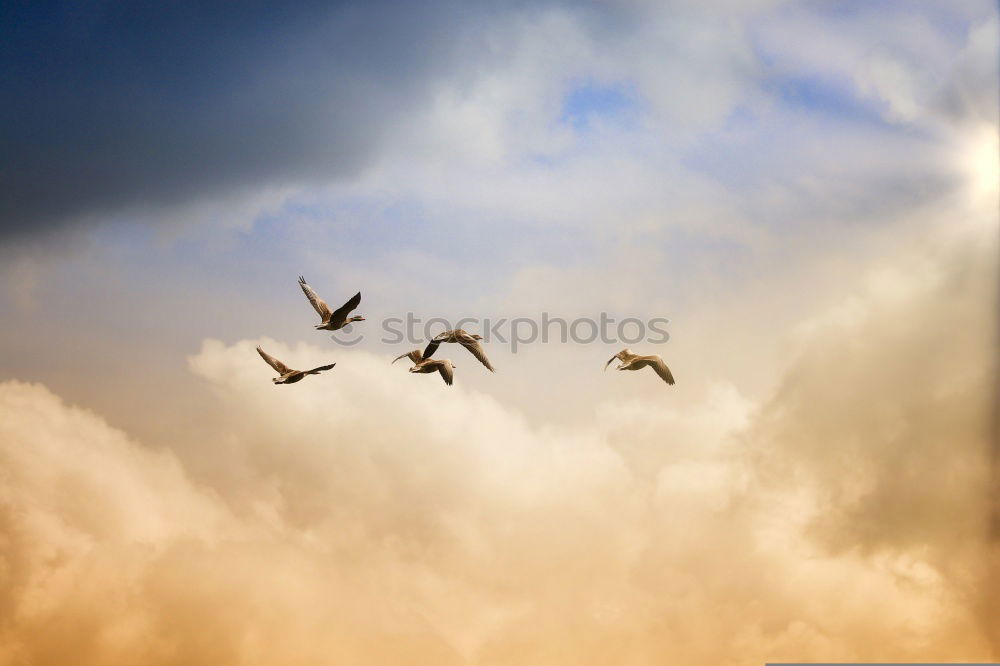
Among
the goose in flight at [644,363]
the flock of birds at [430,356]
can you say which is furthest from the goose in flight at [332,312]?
the goose in flight at [644,363]

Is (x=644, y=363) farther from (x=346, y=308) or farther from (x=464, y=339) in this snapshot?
(x=346, y=308)

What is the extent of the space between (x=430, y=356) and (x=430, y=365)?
1381 mm

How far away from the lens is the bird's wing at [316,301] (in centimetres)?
5697

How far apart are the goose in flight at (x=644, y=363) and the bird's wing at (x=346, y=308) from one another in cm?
1753

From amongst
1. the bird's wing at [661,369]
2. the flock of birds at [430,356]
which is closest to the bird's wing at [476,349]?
the flock of birds at [430,356]

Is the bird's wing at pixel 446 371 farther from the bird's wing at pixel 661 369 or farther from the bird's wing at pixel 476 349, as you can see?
the bird's wing at pixel 661 369

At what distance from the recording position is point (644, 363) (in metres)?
55.2

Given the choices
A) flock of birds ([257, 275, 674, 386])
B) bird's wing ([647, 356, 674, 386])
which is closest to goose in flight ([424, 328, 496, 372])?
flock of birds ([257, 275, 674, 386])

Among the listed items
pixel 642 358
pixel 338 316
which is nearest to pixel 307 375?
pixel 338 316

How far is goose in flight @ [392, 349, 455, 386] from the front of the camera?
5597cm

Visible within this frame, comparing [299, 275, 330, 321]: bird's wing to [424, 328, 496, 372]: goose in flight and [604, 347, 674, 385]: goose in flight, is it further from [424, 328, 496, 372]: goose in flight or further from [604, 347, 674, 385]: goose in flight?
[604, 347, 674, 385]: goose in flight

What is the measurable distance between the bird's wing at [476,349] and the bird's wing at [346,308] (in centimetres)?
759

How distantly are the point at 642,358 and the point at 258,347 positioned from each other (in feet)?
87.6

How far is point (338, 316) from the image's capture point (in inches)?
2203
